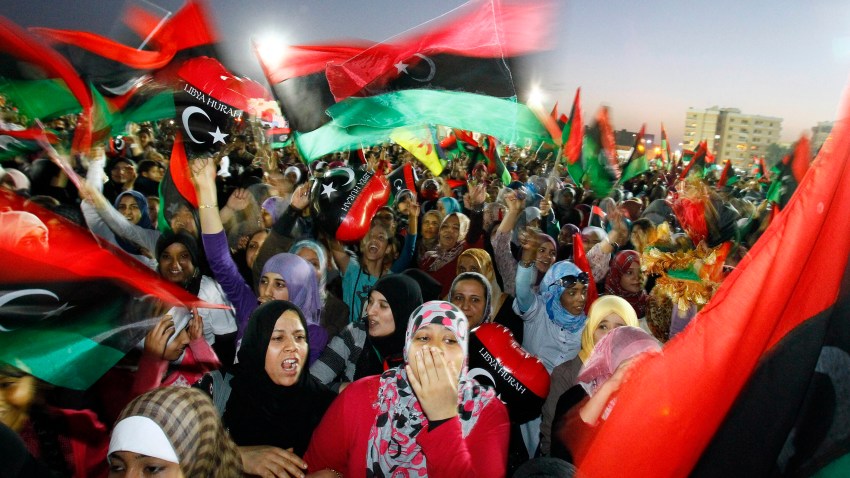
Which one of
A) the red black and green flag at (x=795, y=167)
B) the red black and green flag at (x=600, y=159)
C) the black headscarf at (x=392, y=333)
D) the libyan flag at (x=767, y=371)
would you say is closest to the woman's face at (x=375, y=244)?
the black headscarf at (x=392, y=333)

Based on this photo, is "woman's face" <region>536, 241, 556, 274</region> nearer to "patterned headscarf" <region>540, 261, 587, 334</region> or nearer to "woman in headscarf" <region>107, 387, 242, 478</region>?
"patterned headscarf" <region>540, 261, 587, 334</region>

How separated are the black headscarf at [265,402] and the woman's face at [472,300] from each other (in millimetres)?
1345

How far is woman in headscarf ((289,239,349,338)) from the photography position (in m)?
3.96

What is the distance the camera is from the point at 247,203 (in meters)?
5.72

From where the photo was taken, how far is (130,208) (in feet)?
17.8

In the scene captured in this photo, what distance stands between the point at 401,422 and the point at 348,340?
121 cm

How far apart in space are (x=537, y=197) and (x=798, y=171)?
137 inches

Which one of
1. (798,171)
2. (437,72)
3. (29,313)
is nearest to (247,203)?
(437,72)

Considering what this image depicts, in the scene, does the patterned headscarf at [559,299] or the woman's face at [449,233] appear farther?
the woman's face at [449,233]

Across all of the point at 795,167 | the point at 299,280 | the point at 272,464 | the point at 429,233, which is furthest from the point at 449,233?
the point at 795,167

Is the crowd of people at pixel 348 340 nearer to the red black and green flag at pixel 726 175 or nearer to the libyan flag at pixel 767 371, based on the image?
the libyan flag at pixel 767 371

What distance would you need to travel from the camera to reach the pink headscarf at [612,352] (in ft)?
8.69

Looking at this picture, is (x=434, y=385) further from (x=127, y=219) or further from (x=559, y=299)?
(x=127, y=219)

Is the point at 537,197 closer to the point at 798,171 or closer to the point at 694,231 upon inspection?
the point at 798,171
